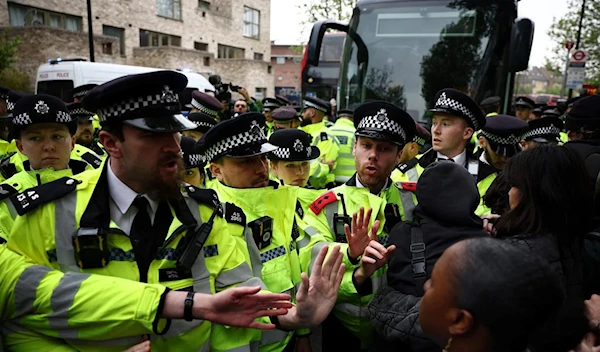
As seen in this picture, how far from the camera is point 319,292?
6.23ft

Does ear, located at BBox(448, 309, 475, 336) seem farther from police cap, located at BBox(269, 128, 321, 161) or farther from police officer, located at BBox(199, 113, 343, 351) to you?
police cap, located at BBox(269, 128, 321, 161)

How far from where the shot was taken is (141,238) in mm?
1770

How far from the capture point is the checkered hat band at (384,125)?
9.14 ft

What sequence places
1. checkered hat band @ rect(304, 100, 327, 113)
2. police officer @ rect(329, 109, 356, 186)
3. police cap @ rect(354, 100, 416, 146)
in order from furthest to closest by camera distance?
1. checkered hat band @ rect(304, 100, 327, 113)
2. police officer @ rect(329, 109, 356, 186)
3. police cap @ rect(354, 100, 416, 146)

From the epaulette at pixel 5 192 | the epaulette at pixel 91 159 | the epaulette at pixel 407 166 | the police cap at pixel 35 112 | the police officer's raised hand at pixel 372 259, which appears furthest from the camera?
the epaulette at pixel 91 159

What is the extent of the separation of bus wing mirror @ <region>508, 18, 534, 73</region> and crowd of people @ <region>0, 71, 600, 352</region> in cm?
404

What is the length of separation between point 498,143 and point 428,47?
10.5 ft

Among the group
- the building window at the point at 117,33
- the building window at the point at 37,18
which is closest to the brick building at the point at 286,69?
the building window at the point at 117,33

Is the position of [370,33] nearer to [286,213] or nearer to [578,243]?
[286,213]

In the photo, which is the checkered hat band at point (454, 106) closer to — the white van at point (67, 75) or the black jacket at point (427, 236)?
the black jacket at point (427, 236)

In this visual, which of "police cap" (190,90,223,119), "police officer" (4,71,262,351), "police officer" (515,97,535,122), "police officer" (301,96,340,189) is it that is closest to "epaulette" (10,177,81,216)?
"police officer" (4,71,262,351)

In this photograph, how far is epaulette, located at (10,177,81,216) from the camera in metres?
1.68

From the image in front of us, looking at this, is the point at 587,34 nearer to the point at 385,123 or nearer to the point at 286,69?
the point at 385,123

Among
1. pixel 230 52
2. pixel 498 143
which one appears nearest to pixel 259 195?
pixel 498 143
